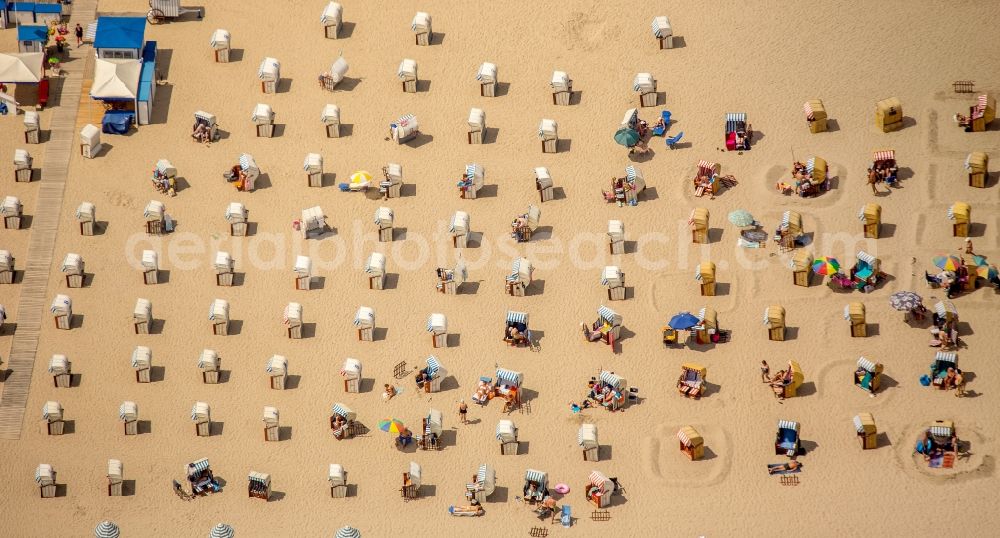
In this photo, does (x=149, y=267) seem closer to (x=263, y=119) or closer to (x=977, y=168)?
(x=263, y=119)

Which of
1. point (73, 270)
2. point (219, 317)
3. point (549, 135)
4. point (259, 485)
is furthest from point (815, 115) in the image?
point (73, 270)

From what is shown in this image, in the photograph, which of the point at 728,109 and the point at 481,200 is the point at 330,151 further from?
the point at 728,109

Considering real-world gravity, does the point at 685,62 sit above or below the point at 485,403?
above

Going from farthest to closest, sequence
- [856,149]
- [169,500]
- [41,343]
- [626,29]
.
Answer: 1. [626,29]
2. [856,149]
3. [41,343]
4. [169,500]

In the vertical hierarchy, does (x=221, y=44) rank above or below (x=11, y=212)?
above

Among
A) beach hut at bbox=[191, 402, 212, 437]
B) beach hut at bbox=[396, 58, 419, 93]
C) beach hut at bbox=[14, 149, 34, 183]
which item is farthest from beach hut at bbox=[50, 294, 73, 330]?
beach hut at bbox=[396, 58, 419, 93]

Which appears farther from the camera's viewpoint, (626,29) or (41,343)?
(626,29)

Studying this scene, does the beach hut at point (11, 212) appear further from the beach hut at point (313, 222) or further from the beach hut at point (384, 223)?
the beach hut at point (384, 223)

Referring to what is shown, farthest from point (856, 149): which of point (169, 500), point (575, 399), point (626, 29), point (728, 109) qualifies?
point (169, 500)
